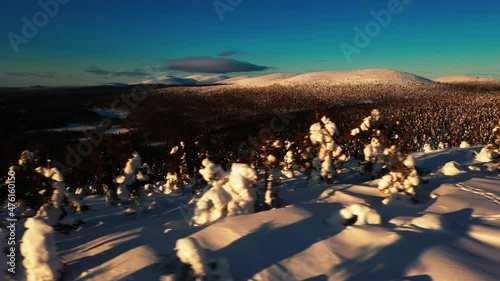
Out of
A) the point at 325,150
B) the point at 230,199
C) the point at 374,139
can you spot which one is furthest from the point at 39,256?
the point at 374,139

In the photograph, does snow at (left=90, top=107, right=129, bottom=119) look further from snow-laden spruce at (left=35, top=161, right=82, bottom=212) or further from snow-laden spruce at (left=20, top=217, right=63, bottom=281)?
snow-laden spruce at (left=20, top=217, right=63, bottom=281)

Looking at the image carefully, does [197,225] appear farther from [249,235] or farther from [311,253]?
[311,253]

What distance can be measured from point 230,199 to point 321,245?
3.10m

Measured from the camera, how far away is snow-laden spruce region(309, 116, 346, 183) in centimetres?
1281

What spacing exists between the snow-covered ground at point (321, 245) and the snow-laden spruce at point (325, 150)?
4355 millimetres

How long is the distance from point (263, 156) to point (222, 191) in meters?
2.22

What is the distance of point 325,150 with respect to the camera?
13031 mm

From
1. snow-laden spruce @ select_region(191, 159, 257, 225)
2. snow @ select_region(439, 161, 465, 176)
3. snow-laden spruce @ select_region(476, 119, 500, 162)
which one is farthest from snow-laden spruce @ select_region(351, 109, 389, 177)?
snow-laden spruce @ select_region(191, 159, 257, 225)

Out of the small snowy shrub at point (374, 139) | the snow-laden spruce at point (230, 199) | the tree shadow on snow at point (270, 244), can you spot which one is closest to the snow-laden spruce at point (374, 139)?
the small snowy shrub at point (374, 139)

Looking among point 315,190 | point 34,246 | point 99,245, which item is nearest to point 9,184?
point 99,245

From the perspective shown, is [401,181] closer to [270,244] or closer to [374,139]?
[374,139]

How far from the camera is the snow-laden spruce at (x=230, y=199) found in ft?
26.5

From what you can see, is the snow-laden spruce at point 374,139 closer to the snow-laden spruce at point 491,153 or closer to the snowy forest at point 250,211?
the snowy forest at point 250,211

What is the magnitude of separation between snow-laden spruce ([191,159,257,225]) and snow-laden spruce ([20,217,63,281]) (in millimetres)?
3256
